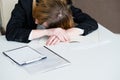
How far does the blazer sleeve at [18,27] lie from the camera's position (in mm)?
1408

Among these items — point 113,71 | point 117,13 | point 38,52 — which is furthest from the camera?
point 117,13

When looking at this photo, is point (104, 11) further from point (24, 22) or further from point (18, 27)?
point (18, 27)

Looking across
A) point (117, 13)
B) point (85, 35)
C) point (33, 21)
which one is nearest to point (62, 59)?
point (85, 35)

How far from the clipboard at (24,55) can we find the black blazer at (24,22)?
0.12 metres

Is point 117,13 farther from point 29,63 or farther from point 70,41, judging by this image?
point 29,63

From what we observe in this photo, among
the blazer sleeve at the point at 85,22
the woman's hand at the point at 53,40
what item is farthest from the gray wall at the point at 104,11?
the woman's hand at the point at 53,40

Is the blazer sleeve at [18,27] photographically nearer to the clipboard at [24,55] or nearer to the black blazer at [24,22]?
the black blazer at [24,22]

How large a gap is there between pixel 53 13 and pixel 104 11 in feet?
5.75

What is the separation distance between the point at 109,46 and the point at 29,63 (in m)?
0.43

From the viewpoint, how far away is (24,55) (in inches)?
48.8

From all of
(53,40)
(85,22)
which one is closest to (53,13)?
(53,40)

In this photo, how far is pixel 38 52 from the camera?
128 centimetres

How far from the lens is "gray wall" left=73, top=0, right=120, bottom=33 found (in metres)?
2.86

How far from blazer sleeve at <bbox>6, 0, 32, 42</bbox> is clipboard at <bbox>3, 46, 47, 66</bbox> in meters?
0.10
